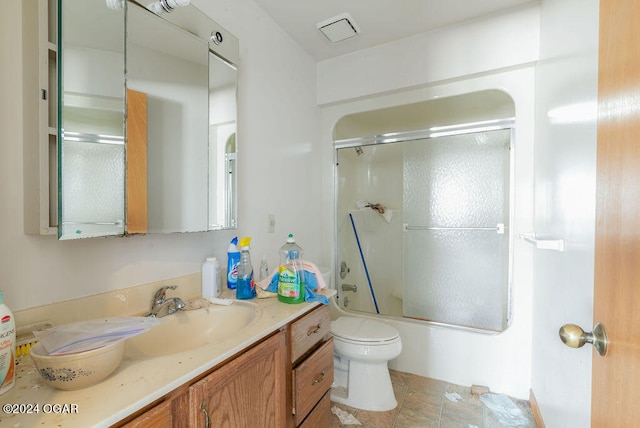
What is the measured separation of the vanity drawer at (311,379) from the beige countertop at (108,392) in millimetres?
436

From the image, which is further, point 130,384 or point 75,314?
point 75,314

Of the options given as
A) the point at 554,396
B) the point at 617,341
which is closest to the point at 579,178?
the point at 617,341

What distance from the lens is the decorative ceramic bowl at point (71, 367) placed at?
52 centimetres

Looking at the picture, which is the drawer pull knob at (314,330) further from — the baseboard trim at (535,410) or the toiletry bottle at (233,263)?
the baseboard trim at (535,410)

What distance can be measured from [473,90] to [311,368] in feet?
6.17

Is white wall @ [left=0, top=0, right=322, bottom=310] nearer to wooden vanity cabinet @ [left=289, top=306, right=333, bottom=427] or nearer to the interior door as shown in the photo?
wooden vanity cabinet @ [left=289, top=306, right=333, bottom=427]

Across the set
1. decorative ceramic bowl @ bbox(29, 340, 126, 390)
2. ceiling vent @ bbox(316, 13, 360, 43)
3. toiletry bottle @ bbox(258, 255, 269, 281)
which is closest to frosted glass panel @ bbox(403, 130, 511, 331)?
ceiling vent @ bbox(316, 13, 360, 43)

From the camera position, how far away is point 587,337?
563 mm

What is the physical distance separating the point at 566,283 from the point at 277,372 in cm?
114

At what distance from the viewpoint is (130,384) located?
1.83ft

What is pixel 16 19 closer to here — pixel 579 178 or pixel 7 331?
pixel 7 331

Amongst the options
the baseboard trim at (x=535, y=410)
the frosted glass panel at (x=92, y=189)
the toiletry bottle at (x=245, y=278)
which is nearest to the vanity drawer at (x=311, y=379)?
the toiletry bottle at (x=245, y=278)

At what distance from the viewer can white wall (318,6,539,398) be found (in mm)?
1636

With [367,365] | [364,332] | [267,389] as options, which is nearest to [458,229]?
[364,332]
